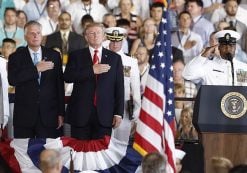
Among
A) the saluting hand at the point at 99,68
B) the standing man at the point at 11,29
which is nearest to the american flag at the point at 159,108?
the saluting hand at the point at 99,68

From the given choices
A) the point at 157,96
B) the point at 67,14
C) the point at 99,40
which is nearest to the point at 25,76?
the point at 99,40

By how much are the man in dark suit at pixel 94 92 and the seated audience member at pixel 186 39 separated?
4128 millimetres

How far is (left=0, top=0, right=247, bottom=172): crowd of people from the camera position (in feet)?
36.7

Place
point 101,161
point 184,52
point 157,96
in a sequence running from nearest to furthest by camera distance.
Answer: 1. point 157,96
2. point 101,161
3. point 184,52

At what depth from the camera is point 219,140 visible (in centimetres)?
1065

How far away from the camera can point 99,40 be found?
11.3m

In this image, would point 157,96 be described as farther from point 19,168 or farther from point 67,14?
point 67,14

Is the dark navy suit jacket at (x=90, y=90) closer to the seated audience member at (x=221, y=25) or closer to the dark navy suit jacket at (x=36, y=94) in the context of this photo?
the dark navy suit jacket at (x=36, y=94)

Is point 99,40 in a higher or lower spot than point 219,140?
higher

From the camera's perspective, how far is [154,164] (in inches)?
325

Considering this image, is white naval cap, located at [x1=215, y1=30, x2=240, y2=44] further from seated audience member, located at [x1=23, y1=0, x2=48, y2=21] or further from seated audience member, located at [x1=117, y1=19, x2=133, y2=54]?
seated audience member, located at [x1=23, y1=0, x2=48, y2=21]

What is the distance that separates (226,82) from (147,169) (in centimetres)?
349

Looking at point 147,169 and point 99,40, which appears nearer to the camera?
point 147,169

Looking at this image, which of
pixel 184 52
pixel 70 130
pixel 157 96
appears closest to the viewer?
pixel 157 96
